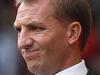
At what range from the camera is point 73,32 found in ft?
6.05

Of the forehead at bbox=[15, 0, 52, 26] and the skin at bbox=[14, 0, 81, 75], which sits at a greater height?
the forehead at bbox=[15, 0, 52, 26]

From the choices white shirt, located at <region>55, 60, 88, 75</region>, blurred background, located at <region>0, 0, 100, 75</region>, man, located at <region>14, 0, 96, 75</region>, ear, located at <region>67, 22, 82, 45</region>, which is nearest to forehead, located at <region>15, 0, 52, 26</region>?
man, located at <region>14, 0, 96, 75</region>

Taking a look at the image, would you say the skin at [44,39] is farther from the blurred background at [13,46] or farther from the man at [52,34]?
the blurred background at [13,46]

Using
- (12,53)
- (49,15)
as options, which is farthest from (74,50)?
(12,53)

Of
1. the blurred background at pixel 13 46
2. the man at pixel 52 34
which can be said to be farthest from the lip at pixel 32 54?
the blurred background at pixel 13 46

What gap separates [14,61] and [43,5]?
2254mm

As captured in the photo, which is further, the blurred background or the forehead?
the blurred background

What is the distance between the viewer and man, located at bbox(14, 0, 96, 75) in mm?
1790

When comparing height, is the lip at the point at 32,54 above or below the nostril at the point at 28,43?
below

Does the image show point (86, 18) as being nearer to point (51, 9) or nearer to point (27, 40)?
point (51, 9)

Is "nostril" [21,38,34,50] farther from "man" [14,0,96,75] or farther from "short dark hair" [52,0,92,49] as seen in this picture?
"short dark hair" [52,0,92,49]

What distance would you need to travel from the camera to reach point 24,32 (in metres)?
1.80

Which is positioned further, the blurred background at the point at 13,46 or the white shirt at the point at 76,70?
the blurred background at the point at 13,46

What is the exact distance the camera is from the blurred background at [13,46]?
12.1 ft
